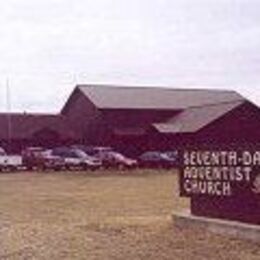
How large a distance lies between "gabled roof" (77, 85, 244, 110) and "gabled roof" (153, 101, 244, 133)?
2.94 metres

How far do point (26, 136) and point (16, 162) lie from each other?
16196 mm

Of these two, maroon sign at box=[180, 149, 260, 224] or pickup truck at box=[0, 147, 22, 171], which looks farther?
pickup truck at box=[0, 147, 22, 171]

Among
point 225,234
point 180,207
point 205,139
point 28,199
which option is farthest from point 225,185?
point 205,139

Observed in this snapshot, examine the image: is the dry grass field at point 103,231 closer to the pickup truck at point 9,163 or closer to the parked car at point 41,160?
the pickup truck at point 9,163

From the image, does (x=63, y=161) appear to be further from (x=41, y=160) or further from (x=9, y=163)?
(x=9, y=163)

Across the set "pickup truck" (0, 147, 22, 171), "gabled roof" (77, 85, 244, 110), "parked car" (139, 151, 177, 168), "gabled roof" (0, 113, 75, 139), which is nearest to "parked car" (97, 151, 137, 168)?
"parked car" (139, 151, 177, 168)

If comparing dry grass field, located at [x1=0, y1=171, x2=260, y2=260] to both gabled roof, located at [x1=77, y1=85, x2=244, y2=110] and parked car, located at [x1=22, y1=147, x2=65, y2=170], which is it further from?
gabled roof, located at [x1=77, y1=85, x2=244, y2=110]

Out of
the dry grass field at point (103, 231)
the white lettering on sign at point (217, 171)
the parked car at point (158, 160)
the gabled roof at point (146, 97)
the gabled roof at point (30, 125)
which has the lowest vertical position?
the dry grass field at point (103, 231)

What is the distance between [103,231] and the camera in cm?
1827

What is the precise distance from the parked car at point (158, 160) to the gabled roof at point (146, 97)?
38.1ft

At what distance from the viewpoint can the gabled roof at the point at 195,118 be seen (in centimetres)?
6869

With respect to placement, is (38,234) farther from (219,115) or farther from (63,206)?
(219,115)

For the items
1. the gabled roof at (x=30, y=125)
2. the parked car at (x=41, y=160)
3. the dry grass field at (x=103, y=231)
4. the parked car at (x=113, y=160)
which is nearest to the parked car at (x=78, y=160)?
the parked car at (x=41, y=160)

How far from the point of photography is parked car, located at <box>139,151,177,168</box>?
2415 inches
